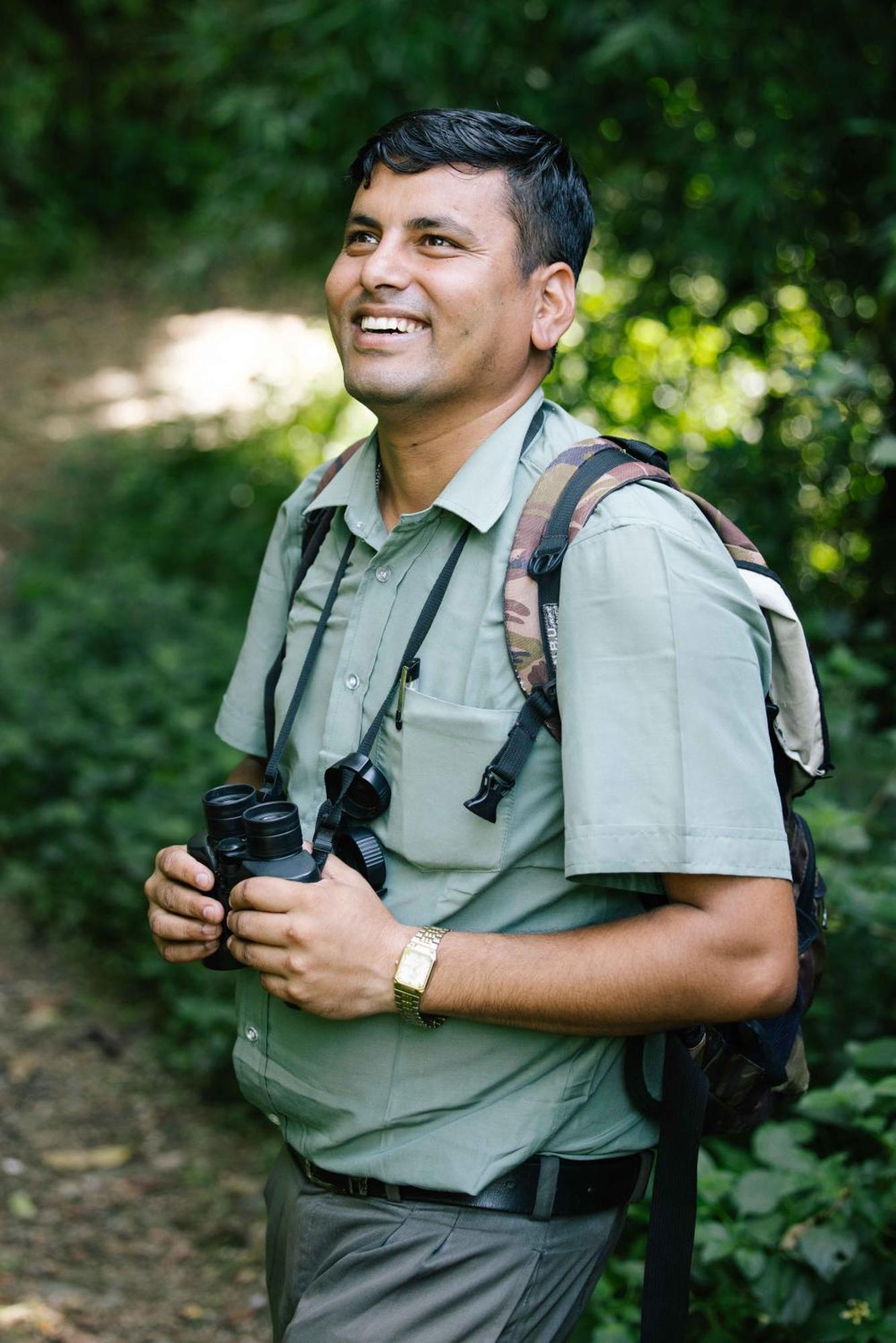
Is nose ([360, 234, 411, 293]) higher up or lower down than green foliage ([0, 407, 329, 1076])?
higher up

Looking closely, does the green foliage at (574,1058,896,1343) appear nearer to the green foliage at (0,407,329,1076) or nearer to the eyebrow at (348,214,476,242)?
the eyebrow at (348,214,476,242)

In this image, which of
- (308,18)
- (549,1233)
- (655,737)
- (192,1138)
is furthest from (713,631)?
(308,18)

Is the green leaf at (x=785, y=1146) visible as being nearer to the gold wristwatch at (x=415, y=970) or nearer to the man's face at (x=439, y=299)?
the gold wristwatch at (x=415, y=970)

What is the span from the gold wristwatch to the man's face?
2.38ft

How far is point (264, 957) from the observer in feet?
5.40

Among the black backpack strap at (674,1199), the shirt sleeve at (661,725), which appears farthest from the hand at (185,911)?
the black backpack strap at (674,1199)

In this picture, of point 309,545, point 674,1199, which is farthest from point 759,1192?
point 309,545

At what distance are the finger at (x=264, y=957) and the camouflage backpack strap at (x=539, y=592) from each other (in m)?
0.29

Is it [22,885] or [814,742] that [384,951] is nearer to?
[814,742]

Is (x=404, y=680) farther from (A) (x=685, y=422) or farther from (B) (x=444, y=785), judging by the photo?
(A) (x=685, y=422)

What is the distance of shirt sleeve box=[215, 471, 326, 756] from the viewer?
2.24 m

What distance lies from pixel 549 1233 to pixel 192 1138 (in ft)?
7.99

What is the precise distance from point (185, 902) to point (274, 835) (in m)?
0.24

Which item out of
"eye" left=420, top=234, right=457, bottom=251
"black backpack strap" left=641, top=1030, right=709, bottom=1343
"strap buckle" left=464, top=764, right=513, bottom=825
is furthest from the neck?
"black backpack strap" left=641, top=1030, right=709, bottom=1343
